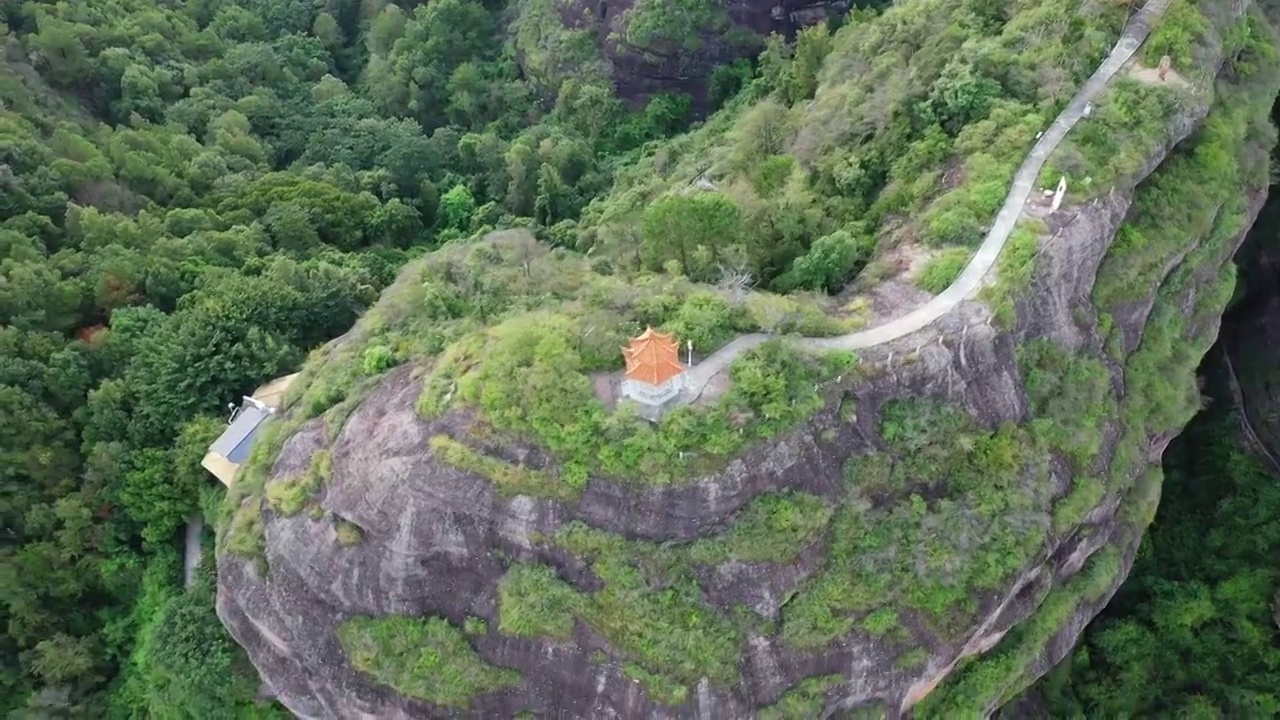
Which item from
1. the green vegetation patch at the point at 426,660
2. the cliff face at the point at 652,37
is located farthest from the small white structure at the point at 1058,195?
the cliff face at the point at 652,37

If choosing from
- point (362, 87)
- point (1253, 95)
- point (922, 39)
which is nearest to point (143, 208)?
point (362, 87)

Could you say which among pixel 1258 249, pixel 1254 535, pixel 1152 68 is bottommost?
pixel 1254 535

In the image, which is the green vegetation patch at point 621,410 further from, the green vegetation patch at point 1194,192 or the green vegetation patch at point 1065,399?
the green vegetation patch at point 1194,192

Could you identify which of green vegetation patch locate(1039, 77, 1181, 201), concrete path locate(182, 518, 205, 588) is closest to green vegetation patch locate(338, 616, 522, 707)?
concrete path locate(182, 518, 205, 588)

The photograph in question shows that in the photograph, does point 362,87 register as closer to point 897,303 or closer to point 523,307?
point 523,307

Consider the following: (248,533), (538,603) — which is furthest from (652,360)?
(248,533)
